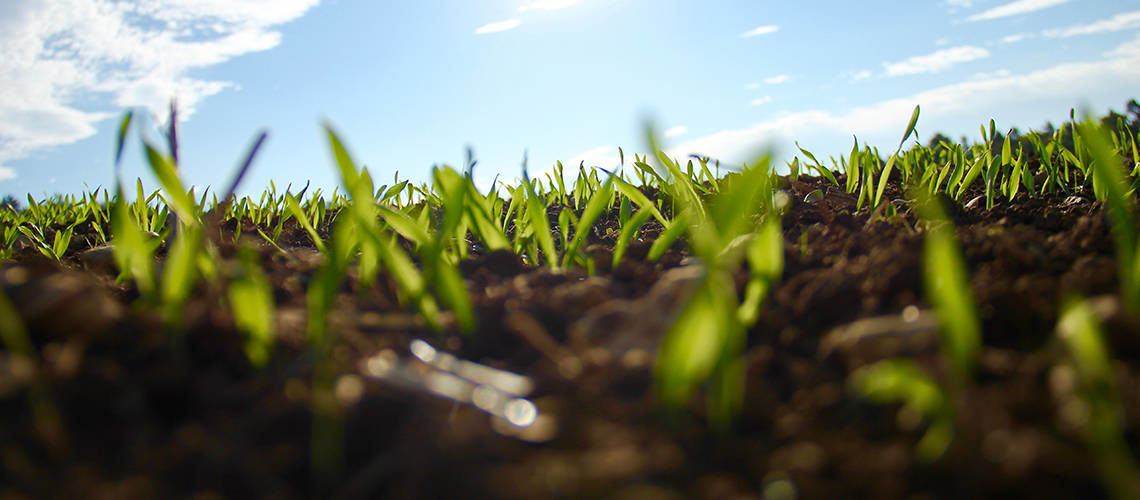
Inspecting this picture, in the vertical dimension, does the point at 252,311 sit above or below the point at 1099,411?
above

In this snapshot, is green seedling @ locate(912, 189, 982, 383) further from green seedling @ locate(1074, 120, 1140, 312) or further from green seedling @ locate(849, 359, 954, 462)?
green seedling @ locate(1074, 120, 1140, 312)

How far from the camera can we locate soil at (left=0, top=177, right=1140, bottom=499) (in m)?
0.54

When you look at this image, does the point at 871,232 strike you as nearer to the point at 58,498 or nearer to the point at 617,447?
the point at 617,447

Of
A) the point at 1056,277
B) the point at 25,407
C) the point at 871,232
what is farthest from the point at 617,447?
the point at 871,232

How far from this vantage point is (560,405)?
0.65 m

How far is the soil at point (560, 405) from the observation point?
1.77 feet

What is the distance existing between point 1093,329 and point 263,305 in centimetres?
80

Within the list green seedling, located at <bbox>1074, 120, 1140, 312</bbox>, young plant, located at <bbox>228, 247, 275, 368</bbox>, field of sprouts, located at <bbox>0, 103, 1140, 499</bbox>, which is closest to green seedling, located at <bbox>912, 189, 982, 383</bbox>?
field of sprouts, located at <bbox>0, 103, 1140, 499</bbox>

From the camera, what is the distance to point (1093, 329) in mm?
525

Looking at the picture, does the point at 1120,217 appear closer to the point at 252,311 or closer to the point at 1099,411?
the point at 1099,411

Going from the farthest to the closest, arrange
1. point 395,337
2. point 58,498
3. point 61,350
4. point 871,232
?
point 871,232 → point 395,337 → point 61,350 → point 58,498

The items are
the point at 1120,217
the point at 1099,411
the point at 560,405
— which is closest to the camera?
the point at 1099,411

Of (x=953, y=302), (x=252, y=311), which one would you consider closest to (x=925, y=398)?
(x=953, y=302)

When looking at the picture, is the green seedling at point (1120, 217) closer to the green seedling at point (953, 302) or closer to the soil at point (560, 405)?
the soil at point (560, 405)
